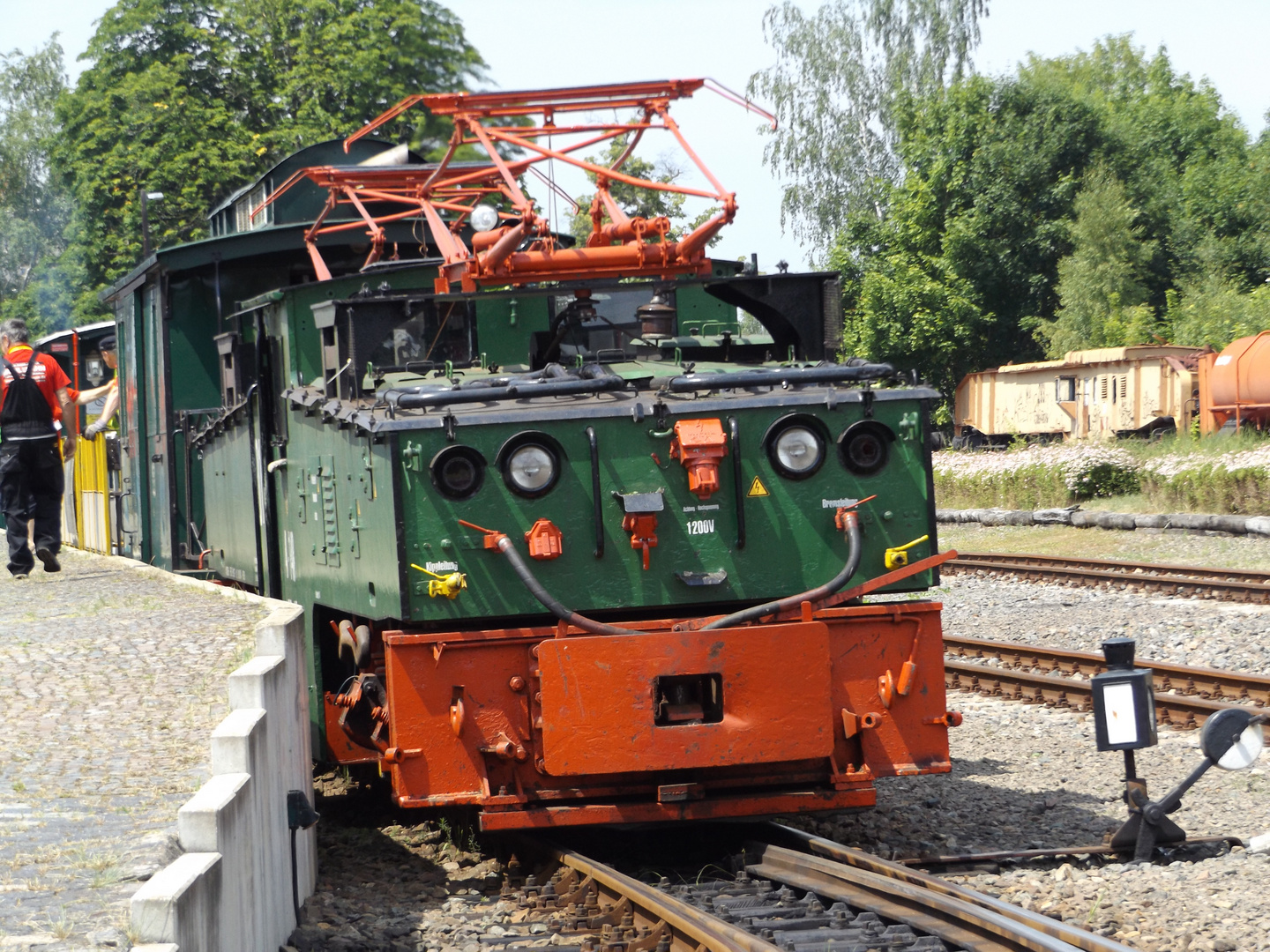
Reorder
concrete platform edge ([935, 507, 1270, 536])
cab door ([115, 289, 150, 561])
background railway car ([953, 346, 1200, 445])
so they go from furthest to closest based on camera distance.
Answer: background railway car ([953, 346, 1200, 445]) → concrete platform edge ([935, 507, 1270, 536]) → cab door ([115, 289, 150, 561])

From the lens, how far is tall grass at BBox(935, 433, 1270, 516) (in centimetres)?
2286

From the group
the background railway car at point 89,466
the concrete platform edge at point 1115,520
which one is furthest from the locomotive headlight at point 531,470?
the concrete platform edge at point 1115,520

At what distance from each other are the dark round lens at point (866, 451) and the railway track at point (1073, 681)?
3786 mm

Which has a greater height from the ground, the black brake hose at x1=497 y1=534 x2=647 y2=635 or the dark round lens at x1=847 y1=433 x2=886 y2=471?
the dark round lens at x1=847 y1=433 x2=886 y2=471

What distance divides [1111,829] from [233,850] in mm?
4485

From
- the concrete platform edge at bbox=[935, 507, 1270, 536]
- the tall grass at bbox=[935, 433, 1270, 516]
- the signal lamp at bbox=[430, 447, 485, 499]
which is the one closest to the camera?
the signal lamp at bbox=[430, 447, 485, 499]

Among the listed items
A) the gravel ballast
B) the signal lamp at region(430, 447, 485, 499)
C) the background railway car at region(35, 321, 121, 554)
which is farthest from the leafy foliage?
the signal lamp at region(430, 447, 485, 499)

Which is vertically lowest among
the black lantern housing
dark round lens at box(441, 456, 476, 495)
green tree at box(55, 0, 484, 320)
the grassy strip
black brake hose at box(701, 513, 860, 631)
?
the grassy strip

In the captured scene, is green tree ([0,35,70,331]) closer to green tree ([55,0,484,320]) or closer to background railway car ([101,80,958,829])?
green tree ([55,0,484,320])

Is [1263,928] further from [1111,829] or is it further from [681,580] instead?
[681,580]

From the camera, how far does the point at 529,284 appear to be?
8094 millimetres

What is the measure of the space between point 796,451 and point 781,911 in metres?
1.93

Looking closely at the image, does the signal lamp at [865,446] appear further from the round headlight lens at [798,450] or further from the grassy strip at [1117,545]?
the grassy strip at [1117,545]

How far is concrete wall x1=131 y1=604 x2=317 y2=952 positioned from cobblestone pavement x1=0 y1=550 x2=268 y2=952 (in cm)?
22
